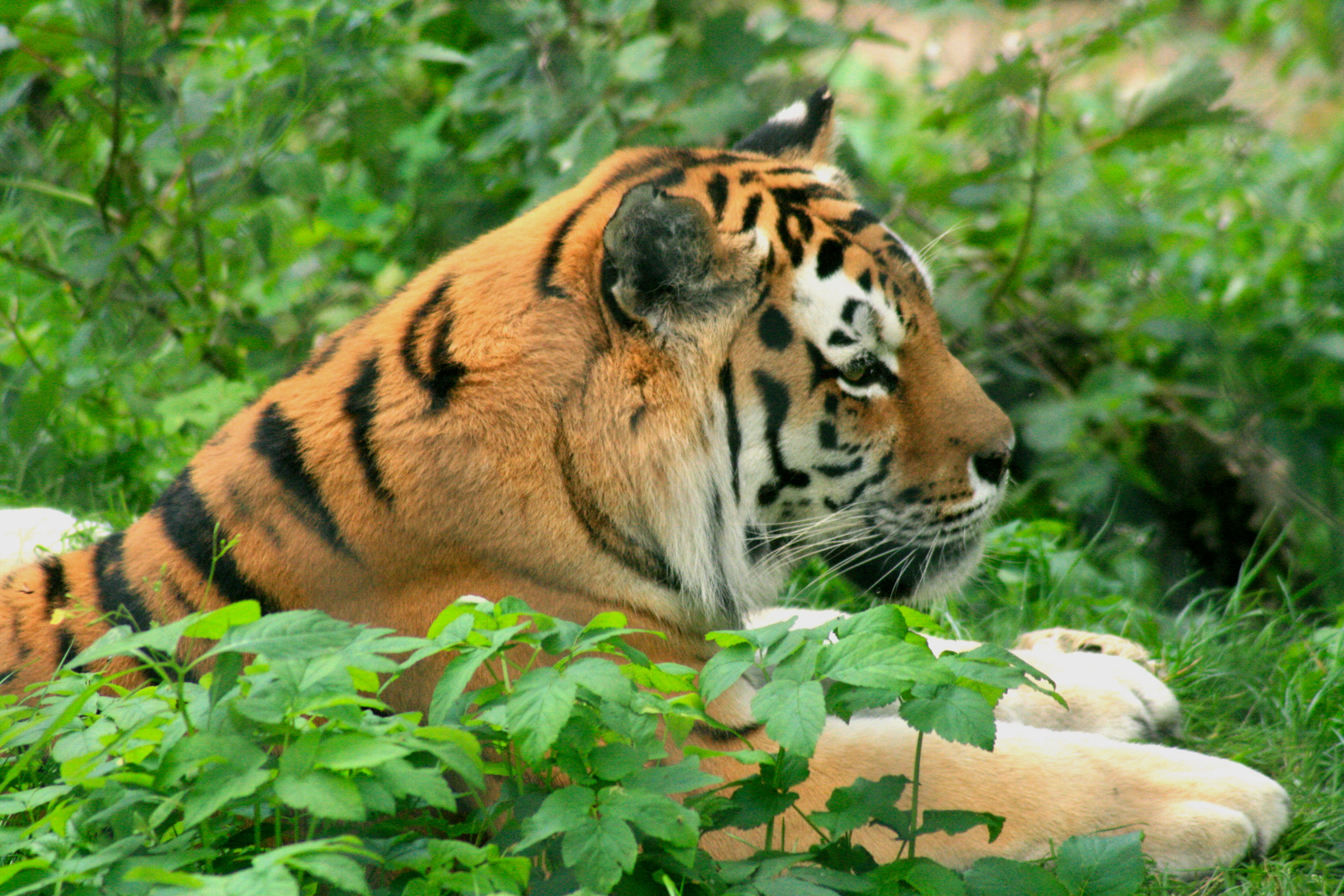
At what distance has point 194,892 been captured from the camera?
1093mm

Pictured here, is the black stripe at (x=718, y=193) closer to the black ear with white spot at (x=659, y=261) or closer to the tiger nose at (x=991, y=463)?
the black ear with white spot at (x=659, y=261)

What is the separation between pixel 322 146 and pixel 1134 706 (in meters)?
3.01

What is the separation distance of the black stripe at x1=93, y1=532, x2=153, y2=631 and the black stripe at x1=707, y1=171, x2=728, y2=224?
1.11 m

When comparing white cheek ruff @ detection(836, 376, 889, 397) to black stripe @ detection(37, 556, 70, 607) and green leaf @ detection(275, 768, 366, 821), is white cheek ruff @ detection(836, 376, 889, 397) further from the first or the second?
black stripe @ detection(37, 556, 70, 607)

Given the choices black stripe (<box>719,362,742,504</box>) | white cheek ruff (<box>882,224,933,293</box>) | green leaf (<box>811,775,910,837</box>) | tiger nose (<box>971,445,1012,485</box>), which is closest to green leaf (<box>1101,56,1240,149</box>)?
white cheek ruff (<box>882,224,933,293</box>)

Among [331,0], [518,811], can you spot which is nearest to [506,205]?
[331,0]

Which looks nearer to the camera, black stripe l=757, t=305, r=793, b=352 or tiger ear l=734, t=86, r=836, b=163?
black stripe l=757, t=305, r=793, b=352

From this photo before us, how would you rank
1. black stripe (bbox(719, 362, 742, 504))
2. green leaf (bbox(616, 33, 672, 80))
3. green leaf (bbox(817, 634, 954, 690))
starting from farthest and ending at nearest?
green leaf (bbox(616, 33, 672, 80)), black stripe (bbox(719, 362, 742, 504)), green leaf (bbox(817, 634, 954, 690))

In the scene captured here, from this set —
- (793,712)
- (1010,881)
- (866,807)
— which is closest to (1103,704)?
(1010,881)

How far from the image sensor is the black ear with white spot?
1.84 meters

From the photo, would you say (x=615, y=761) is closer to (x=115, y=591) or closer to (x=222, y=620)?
(x=222, y=620)

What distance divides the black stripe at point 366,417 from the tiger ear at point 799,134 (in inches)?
38.7

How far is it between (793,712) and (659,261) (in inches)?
33.2

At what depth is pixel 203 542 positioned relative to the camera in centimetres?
180
